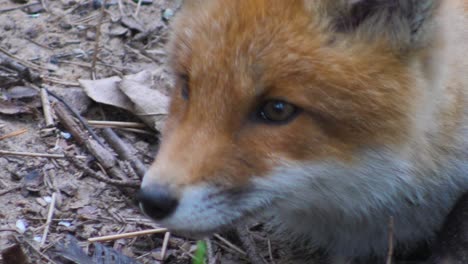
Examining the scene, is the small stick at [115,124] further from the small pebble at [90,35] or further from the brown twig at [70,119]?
the small pebble at [90,35]

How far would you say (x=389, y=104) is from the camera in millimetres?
4523

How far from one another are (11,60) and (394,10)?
13.2ft

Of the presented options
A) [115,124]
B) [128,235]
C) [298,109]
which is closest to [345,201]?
[298,109]

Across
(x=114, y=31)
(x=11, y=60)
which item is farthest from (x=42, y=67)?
(x=114, y=31)

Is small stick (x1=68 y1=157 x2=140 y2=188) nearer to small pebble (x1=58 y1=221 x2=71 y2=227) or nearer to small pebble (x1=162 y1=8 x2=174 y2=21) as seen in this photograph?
small pebble (x1=58 y1=221 x2=71 y2=227)

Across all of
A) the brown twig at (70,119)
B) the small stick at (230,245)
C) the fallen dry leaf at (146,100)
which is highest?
the fallen dry leaf at (146,100)

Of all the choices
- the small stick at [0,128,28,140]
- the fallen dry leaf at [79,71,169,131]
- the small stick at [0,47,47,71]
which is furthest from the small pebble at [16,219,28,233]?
the small stick at [0,47,47,71]

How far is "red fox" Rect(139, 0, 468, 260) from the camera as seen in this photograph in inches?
171

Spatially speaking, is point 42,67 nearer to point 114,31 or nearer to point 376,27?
point 114,31

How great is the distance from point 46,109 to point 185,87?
2.33 m

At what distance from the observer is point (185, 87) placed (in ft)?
15.7

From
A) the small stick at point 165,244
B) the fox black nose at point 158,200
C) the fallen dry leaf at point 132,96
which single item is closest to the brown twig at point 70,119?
the fallen dry leaf at point 132,96

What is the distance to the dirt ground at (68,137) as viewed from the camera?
562 cm

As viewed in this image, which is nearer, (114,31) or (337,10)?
(337,10)
